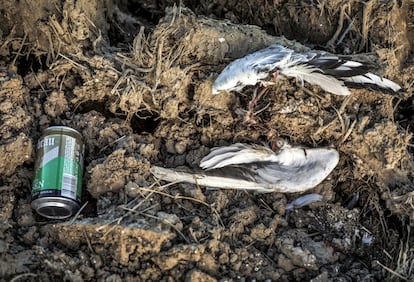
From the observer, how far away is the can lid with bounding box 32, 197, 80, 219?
7.27 ft

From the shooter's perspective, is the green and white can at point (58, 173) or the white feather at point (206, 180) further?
the white feather at point (206, 180)

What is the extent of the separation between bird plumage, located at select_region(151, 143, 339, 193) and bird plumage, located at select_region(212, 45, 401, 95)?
0.23 m

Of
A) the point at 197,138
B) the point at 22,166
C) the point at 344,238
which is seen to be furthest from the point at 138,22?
the point at 344,238

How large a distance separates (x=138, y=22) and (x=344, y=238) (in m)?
1.22

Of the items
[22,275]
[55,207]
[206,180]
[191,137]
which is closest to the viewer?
[22,275]

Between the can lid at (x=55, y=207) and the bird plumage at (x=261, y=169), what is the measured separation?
0.31 metres

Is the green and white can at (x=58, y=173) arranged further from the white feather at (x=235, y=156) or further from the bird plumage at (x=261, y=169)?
the white feather at (x=235, y=156)

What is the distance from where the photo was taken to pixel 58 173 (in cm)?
226

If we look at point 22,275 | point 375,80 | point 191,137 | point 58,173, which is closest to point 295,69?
point 375,80

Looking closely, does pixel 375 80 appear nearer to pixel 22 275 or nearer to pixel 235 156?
pixel 235 156

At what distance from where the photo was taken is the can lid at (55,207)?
222cm

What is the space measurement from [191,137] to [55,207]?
0.56 m

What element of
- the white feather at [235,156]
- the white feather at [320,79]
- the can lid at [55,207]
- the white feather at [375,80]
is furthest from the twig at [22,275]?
the white feather at [375,80]

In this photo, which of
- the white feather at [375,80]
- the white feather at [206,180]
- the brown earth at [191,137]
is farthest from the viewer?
the white feather at [375,80]
